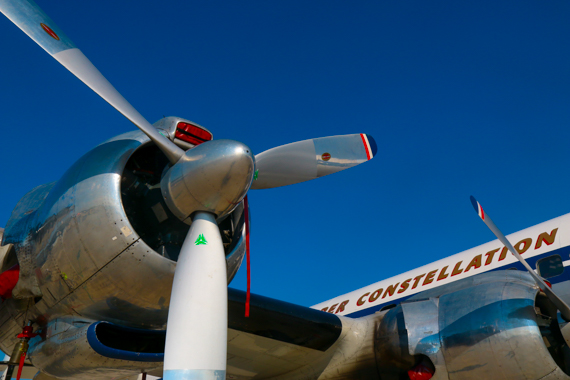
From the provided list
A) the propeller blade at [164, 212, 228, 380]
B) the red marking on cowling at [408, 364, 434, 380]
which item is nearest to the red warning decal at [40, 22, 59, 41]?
the propeller blade at [164, 212, 228, 380]

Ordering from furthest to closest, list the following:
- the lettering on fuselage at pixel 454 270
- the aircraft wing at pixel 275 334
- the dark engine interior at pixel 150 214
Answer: the lettering on fuselage at pixel 454 270, the aircraft wing at pixel 275 334, the dark engine interior at pixel 150 214

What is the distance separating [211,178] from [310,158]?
6.49ft

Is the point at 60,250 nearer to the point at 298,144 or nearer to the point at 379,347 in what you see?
the point at 298,144

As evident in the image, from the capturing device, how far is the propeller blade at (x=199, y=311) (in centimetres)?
347

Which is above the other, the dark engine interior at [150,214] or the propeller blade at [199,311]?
the dark engine interior at [150,214]

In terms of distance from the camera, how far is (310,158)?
5.76 metres

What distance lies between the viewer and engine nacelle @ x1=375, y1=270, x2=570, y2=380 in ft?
18.7

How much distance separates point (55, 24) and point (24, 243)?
2164 millimetres

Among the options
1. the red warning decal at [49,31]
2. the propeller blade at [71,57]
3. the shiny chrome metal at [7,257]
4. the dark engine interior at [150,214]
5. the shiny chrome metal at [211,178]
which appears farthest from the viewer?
the shiny chrome metal at [7,257]

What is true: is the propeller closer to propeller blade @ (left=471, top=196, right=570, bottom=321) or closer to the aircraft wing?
the aircraft wing

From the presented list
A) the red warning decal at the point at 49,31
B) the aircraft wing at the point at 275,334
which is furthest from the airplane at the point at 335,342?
the red warning decal at the point at 49,31

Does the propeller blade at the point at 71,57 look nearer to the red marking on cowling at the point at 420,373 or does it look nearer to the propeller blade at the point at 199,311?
the propeller blade at the point at 199,311

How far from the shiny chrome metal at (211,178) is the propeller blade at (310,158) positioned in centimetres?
135

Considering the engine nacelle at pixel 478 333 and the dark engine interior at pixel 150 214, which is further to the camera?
the engine nacelle at pixel 478 333
